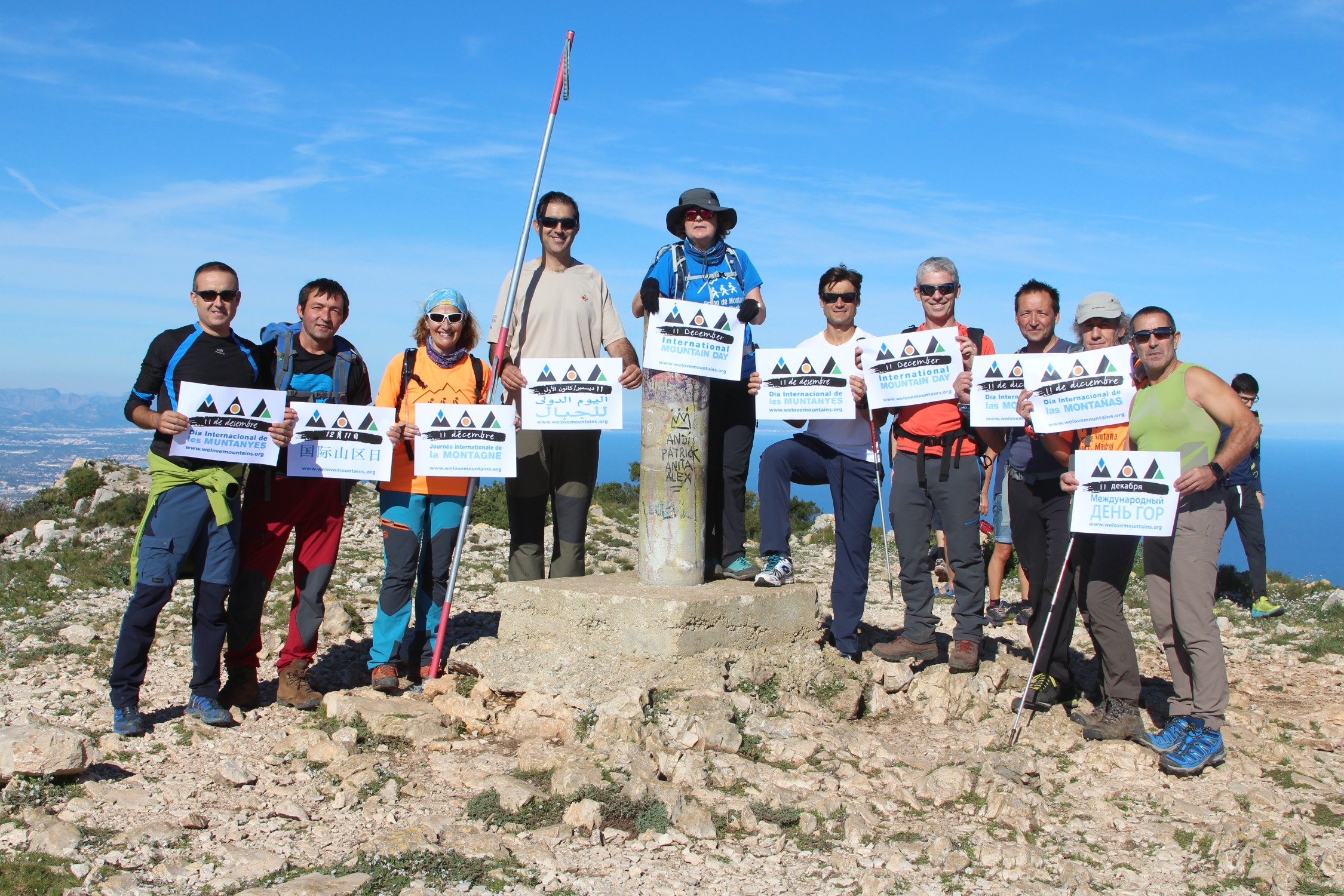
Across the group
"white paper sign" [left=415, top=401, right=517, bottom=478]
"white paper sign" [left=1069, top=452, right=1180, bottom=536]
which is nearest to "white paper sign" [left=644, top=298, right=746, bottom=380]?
"white paper sign" [left=415, top=401, right=517, bottom=478]

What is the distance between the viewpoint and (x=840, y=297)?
22.5 ft

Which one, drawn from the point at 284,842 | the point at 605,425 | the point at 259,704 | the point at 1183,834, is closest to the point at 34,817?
the point at 284,842

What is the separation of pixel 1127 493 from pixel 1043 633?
4.05ft

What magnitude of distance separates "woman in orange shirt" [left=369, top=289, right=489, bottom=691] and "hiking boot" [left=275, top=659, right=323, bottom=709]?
0.43m

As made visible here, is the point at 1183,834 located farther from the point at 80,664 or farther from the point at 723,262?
the point at 80,664

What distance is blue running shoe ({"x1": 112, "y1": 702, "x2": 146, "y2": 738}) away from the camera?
5.82 metres

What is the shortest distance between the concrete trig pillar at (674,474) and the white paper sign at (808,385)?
486 millimetres

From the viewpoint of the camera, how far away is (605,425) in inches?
267

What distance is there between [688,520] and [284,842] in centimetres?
333

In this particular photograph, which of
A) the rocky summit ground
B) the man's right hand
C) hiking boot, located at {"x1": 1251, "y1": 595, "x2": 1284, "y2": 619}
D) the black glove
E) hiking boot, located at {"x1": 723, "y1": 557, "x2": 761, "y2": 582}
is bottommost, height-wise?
the rocky summit ground

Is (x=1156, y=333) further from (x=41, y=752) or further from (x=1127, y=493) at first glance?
(x=41, y=752)

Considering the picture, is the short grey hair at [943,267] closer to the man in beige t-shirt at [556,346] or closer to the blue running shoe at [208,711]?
the man in beige t-shirt at [556,346]

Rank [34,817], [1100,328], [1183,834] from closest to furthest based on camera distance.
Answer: [34,817] → [1183,834] → [1100,328]

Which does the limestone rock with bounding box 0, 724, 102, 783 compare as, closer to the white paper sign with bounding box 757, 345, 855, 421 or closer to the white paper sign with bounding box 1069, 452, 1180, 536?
the white paper sign with bounding box 757, 345, 855, 421
